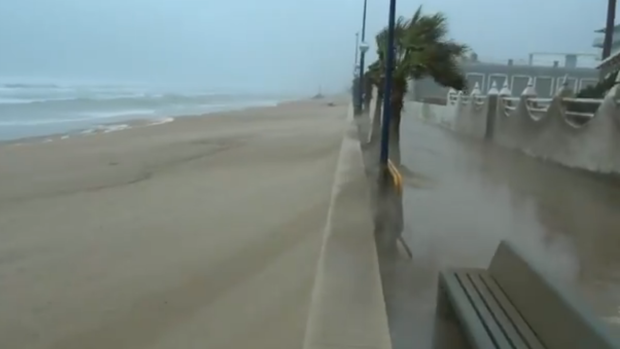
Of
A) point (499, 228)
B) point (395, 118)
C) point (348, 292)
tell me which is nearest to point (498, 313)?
point (348, 292)

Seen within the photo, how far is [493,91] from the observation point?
63.2ft

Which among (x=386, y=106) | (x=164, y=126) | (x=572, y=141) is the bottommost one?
(x=164, y=126)

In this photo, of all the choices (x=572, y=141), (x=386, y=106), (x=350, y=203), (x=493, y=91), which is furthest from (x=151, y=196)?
(x=493, y=91)

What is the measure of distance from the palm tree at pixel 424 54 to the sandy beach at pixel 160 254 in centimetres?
213

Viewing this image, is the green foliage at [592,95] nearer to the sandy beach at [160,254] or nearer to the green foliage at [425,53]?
the green foliage at [425,53]

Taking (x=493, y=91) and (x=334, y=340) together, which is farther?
(x=493, y=91)

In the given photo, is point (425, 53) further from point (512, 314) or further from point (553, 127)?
point (512, 314)

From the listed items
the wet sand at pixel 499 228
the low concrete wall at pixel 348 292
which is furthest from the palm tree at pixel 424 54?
the low concrete wall at pixel 348 292

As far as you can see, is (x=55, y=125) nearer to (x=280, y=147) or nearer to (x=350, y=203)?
(x=280, y=147)

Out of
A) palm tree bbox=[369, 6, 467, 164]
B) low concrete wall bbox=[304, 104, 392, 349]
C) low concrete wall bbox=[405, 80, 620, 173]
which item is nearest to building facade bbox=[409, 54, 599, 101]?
low concrete wall bbox=[405, 80, 620, 173]

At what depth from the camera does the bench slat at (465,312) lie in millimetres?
2453

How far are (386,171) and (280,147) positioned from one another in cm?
1098

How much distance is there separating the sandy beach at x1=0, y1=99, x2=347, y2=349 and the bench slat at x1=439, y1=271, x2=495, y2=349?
3.56ft

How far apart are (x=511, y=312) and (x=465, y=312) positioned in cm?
21
